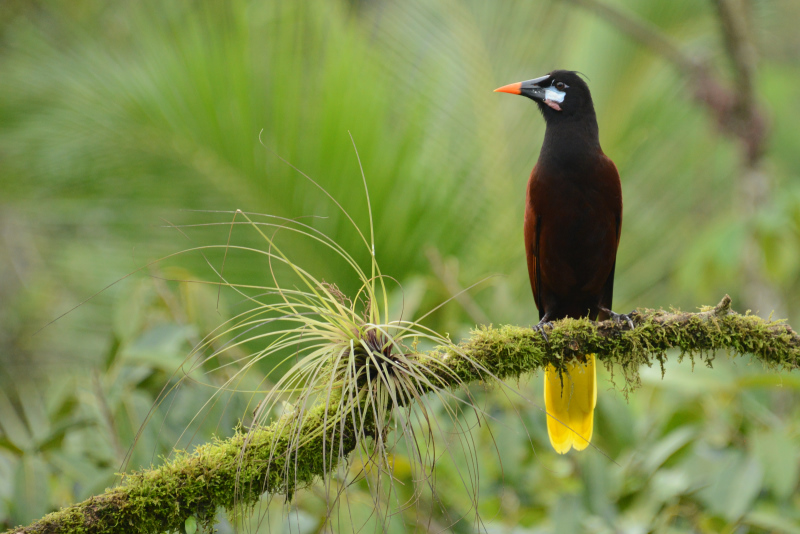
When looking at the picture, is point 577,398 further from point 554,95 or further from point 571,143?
point 554,95

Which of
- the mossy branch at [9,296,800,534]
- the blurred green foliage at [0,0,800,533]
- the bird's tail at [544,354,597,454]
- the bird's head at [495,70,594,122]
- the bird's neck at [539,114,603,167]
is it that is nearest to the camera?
the mossy branch at [9,296,800,534]

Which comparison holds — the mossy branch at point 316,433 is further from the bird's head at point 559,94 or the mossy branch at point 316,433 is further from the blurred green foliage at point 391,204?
the bird's head at point 559,94

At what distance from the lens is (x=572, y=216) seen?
2.93 metres

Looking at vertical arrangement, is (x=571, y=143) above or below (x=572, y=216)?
above

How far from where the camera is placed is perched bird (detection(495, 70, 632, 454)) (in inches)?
113

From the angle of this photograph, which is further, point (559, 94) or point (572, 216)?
point (559, 94)

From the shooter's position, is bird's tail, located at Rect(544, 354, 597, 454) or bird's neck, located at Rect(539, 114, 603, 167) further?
bird's neck, located at Rect(539, 114, 603, 167)

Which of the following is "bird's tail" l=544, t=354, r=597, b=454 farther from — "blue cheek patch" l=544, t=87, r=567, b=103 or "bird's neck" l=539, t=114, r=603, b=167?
"blue cheek patch" l=544, t=87, r=567, b=103

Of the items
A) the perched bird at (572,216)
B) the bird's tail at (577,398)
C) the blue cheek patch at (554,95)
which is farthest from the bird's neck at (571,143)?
the bird's tail at (577,398)

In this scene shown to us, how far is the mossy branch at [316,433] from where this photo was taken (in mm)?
1624

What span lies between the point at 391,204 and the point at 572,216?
2.80 feet

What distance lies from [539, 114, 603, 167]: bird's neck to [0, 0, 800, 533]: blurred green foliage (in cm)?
59

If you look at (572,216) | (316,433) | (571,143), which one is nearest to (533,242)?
(572,216)

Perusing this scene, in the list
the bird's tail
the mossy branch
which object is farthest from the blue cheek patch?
the mossy branch
